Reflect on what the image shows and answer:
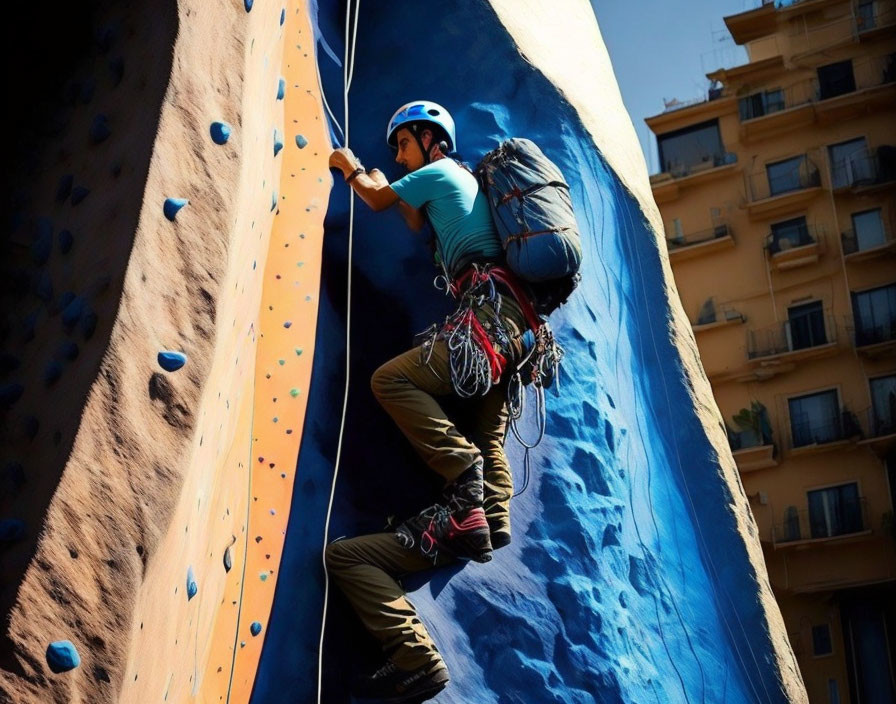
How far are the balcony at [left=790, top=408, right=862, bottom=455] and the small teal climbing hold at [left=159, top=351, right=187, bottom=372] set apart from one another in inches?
684

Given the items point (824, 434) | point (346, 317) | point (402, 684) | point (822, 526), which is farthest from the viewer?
point (824, 434)

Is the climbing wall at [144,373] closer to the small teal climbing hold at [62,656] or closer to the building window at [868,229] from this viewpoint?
the small teal climbing hold at [62,656]

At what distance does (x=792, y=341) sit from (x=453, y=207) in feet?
52.9

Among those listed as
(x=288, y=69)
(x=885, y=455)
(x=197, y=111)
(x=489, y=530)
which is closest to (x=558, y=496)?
(x=489, y=530)

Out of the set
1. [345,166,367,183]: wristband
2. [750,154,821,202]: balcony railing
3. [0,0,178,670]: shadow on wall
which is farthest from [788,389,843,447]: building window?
[0,0,178,670]: shadow on wall

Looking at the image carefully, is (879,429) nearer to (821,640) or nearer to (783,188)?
(821,640)

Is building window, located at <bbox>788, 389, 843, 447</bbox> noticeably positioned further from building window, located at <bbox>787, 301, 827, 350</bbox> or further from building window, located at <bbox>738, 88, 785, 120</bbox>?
building window, located at <bbox>738, 88, 785, 120</bbox>

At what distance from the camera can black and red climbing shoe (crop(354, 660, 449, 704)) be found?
4539 millimetres

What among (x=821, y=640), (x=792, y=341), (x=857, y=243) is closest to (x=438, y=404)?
(x=821, y=640)

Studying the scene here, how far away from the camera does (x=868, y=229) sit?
68.2 ft

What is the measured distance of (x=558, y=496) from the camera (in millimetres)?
5414

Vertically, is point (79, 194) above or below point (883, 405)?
above

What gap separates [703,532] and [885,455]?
46.8ft

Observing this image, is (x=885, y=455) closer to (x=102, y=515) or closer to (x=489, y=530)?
(x=489, y=530)
